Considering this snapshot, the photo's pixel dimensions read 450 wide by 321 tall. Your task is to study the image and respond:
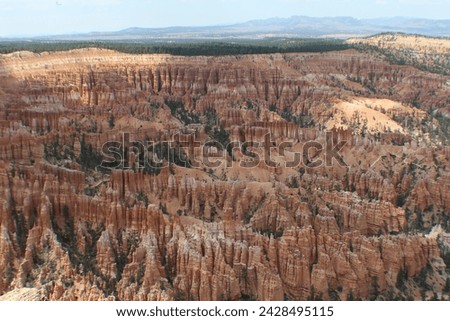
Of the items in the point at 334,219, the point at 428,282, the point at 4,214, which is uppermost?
the point at 4,214

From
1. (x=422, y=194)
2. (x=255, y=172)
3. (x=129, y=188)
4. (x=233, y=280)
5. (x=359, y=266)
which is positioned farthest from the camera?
(x=255, y=172)

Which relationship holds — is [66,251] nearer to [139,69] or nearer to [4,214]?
[4,214]

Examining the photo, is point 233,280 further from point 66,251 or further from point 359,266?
point 66,251

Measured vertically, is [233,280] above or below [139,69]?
below

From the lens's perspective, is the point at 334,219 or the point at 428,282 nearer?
the point at 428,282

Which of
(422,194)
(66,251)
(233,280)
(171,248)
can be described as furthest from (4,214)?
(422,194)

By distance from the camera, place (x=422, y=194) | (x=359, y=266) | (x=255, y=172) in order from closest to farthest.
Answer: (x=359, y=266) < (x=422, y=194) < (x=255, y=172)

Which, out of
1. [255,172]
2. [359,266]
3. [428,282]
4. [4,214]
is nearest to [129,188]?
[4,214]
